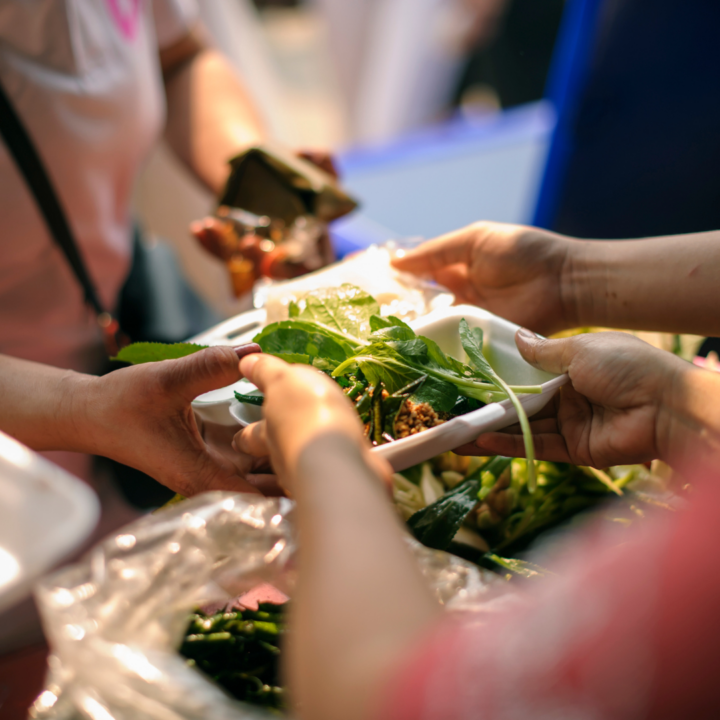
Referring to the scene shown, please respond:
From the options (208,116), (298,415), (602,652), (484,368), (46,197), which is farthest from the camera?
(208,116)

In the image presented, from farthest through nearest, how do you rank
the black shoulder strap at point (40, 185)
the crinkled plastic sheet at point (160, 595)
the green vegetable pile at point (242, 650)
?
the black shoulder strap at point (40, 185) → the green vegetable pile at point (242, 650) → the crinkled plastic sheet at point (160, 595)

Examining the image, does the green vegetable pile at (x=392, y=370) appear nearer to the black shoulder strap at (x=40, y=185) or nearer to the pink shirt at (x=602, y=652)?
the pink shirt at (x=602, y=652)

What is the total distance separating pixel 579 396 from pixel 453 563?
0.32m

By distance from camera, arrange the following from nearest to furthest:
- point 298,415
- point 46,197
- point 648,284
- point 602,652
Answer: point 602,652
point 298,415
point 648,284
point 46,197

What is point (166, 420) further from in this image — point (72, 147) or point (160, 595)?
point (72, 147)

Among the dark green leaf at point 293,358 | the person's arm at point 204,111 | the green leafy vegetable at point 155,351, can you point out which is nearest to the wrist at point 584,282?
the dark green leaf at point 293,358

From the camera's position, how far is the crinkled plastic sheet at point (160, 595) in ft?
1.50

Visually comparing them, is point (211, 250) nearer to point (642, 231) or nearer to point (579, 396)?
point (579, 396)

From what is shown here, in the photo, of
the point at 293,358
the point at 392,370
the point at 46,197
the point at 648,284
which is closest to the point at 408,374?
the point at 392,370

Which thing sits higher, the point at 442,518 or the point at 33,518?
Answer: the point at 33,518

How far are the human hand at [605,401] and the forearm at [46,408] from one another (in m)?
0.52

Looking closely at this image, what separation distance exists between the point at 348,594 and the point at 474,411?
34 cm

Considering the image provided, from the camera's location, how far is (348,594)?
0.38 metres

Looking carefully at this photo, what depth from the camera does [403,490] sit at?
79 cm
